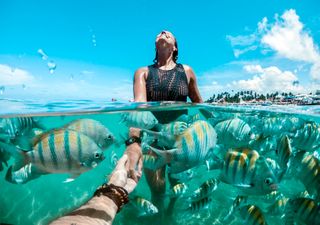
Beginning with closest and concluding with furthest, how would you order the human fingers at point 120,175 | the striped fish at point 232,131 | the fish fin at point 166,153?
1. the human fingers at point 120,175
2. the fish fin at point 166,153
3. the striped fish at point 232,131

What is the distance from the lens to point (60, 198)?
11922mm

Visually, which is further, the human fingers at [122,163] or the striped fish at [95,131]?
the striped fish at [95,131]

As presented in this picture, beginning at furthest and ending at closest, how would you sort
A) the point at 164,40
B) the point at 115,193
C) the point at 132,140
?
the point at 164,40
the point at 132,140
the point at 115,193

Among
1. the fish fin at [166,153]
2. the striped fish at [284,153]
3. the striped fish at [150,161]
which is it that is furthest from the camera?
the striped fish at [150,161]

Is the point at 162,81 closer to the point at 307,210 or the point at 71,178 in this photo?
the point at 71,178

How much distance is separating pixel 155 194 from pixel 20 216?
610cm

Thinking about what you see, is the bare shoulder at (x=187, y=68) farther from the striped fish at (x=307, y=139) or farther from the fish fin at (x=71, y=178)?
the fish fin at (x=71, y=178)

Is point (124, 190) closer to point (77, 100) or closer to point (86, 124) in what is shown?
point (86, 124)

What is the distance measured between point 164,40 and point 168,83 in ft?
2.67

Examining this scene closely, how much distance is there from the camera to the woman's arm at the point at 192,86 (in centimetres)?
586

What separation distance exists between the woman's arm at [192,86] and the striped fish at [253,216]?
106 inches

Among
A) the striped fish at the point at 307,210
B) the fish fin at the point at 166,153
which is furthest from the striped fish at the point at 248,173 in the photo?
the fish fin at the point at 166,153

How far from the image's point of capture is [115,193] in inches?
114

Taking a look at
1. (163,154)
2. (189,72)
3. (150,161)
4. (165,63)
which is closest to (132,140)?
(150,161)
